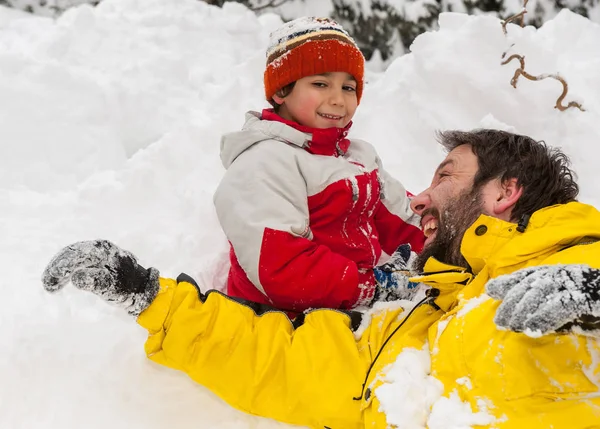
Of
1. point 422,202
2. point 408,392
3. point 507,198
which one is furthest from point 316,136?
point 408,392

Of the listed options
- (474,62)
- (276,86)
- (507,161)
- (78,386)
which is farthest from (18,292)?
(474,62)

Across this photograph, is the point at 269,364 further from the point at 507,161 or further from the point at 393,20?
the point at 393,20

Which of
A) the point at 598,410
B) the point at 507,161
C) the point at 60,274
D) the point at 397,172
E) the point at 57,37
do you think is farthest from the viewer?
the point at 57,37

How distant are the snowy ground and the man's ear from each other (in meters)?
1.03

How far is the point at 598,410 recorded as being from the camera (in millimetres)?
1303

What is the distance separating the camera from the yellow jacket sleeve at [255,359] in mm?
1671

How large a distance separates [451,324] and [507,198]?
536mm

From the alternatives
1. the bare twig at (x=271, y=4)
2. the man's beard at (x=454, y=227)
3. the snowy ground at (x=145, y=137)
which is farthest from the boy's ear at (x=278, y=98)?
the bare twig at (x=271, y=4)

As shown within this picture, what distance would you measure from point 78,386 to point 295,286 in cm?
79

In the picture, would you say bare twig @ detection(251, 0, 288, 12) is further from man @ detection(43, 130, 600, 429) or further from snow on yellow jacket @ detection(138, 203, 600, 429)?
snow on yellow jacket @ detection(138, 203, 600, 429)

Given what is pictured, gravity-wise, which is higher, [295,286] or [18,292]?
[295,286]

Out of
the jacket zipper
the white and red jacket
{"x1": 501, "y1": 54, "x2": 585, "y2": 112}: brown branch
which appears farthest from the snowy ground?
the white and red jacket

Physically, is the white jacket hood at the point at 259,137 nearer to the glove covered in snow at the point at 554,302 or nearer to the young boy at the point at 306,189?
the young boy at the point at 306,189

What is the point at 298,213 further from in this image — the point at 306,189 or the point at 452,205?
the point at 452,205
